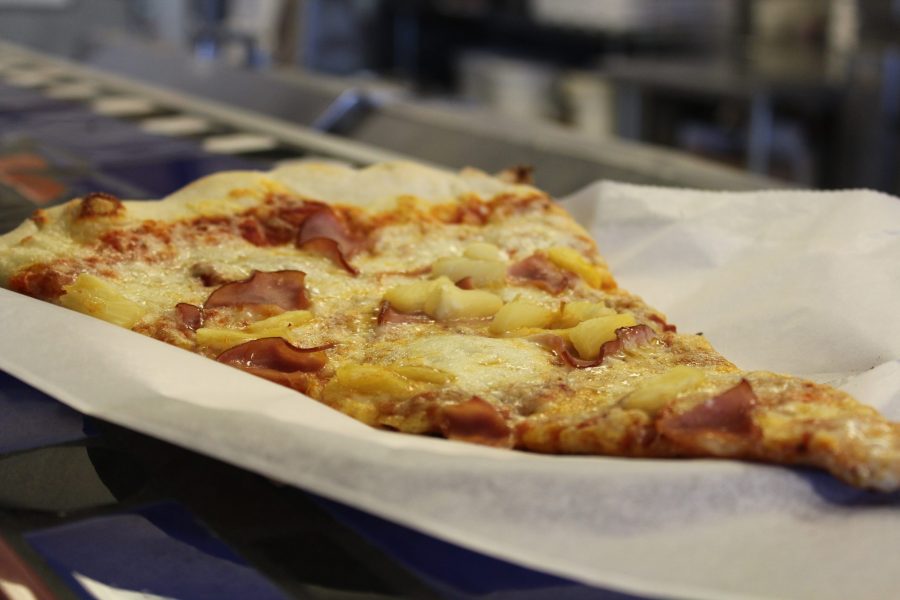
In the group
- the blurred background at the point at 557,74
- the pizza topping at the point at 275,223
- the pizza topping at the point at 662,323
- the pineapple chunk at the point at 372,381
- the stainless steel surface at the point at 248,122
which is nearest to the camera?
the pineapple chunk at the point at 372,381

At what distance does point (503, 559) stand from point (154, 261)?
2.30 ft

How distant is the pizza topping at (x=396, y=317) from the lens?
1118 millimetres

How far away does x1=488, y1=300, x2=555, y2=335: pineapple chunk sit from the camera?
1.09 metres

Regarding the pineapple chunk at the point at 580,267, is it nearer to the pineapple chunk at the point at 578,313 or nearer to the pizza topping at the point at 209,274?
the pineapple chunk at the point at 578,313

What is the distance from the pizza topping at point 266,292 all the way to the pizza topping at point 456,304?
5.3 inches

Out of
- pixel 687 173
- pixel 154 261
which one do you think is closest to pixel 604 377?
pixel 154 261

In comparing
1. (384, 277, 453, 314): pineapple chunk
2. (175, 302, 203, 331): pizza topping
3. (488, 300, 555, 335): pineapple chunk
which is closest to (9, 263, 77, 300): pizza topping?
(175, 302, 203, 331): pizza topping

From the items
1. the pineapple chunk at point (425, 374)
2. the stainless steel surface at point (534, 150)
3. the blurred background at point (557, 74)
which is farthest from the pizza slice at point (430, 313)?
the blurred background at point (557, 74)

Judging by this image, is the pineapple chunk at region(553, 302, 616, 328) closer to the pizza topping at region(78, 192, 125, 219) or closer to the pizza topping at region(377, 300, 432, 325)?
the pizza topping at region(377, 300, 432, 325)

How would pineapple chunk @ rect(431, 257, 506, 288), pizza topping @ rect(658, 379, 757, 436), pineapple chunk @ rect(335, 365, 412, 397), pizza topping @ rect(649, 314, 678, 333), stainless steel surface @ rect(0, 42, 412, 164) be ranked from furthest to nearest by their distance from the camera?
1. stainless steel surface @ rect(0, 42, 412, 164)
2. pineapple chunk @ rect(431, 257, 506, 288)
3. pizza topping @ rect(649, 314, 678, 333)
4. pineapple chunk @ rect(335, 365, 412, 397)
5. pizza topping @ rect(658, 379, 757, 436)

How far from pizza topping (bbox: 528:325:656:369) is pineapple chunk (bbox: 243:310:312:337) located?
0.77 feet

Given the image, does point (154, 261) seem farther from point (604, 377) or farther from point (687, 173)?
point (687, 173)

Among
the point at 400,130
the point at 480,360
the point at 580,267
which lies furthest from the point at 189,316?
the point at 400,130

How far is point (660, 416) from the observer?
2.65ft
